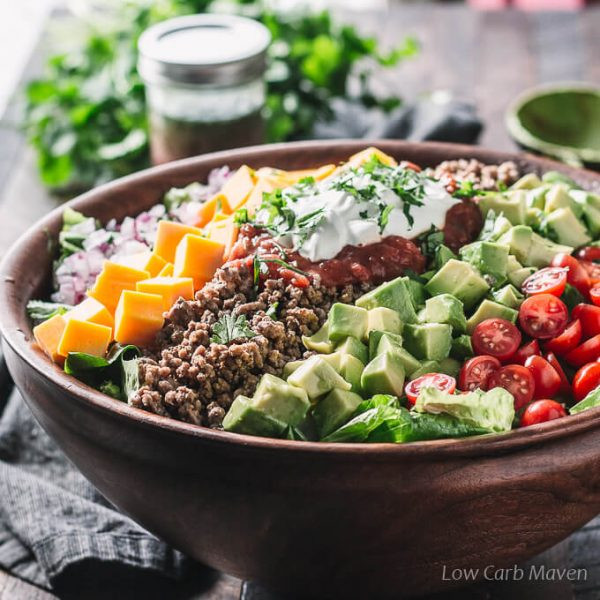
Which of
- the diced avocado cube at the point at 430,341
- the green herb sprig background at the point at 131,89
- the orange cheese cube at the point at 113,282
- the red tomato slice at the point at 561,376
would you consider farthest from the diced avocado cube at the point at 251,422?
the green herb sprig background at the point at 131,89

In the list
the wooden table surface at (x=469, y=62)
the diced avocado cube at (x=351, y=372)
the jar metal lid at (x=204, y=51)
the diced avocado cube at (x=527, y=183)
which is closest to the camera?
the diced avocado cube at (x=351, y=372)

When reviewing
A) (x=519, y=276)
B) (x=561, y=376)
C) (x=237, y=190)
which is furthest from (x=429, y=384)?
(x=237, y=190)

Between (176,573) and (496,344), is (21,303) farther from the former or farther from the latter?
(496,344)

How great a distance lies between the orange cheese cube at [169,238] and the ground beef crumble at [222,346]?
1.05ft

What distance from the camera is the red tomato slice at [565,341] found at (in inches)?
123

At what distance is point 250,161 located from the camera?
418 centimetres

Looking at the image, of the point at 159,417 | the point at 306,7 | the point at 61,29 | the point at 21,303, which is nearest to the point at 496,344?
the point at 159,417

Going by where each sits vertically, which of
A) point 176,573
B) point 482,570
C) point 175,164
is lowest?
point 176,573

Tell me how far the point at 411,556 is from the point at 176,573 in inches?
33.4

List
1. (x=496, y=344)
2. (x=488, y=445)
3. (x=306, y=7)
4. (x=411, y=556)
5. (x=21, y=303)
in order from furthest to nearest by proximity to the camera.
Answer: (x=306, y=7) < (x=21, y=303) < (x=496, y=344) < (x=411, y=556) < (x=488, y=445)

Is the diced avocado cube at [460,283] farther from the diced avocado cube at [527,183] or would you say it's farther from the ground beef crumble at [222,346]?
the diced avocado cube at [527,183]

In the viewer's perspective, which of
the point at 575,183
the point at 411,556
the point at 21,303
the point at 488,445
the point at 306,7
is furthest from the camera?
the point at 306,7

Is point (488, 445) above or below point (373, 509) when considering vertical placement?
above

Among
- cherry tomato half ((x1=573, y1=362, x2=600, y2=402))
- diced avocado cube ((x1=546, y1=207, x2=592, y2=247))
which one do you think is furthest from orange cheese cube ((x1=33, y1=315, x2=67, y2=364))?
diced avocado cube ((x1=546, y1=207, x2=592, y2=247))
